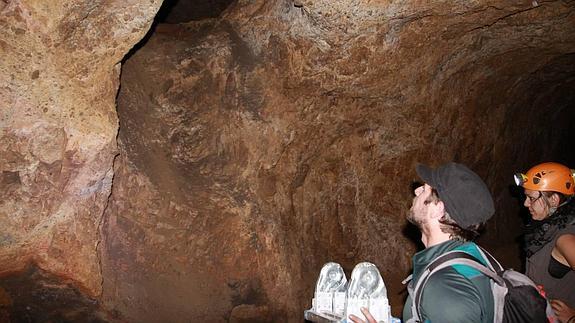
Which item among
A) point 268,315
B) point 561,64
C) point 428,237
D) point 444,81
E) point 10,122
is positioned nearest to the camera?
point 428,237

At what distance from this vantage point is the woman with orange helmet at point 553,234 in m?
3.02

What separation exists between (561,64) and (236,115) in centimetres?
548

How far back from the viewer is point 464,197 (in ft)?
7.30

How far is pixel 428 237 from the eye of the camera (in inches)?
92.5

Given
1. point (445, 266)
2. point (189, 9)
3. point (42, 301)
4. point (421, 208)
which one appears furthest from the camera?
point (189, 9)

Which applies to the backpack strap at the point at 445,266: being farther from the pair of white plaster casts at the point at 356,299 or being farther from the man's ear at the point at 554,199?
the man's ear at the point at 554,199

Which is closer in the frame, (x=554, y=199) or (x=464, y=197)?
(x=464, y=197)

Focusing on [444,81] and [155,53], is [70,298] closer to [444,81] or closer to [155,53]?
[155,53]

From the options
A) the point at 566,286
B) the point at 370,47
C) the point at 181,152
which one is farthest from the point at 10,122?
the point at 566,286

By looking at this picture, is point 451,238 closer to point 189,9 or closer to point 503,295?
point 503,295

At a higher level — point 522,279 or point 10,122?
point 10,122

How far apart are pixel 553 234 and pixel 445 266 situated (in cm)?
147

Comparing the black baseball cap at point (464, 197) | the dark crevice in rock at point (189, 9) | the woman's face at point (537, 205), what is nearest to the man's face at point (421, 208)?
the black baseball cap at point (464, 197)

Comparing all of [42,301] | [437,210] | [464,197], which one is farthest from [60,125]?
[464,197]
